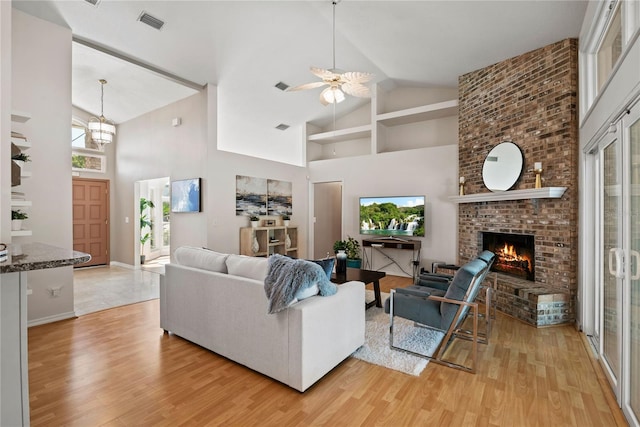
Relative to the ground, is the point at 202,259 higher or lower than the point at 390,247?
higher

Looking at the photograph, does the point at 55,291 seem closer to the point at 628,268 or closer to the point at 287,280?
the point at 287,280

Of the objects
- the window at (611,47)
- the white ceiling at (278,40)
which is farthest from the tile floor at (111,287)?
the window at (611,47)

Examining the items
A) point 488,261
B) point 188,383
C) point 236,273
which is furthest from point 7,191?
point 488,261

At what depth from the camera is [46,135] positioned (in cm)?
361

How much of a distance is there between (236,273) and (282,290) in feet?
2.18

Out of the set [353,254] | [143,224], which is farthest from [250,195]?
[143,224]

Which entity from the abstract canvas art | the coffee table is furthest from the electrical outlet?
the coffee table

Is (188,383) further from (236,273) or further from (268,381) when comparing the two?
(236,273)

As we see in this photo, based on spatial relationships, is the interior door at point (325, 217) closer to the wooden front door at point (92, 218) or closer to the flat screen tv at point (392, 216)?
the flat screen tv at point (392, 216)

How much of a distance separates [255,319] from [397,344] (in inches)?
55.8

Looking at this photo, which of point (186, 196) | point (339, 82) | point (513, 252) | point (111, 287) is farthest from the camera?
point (186, 196)

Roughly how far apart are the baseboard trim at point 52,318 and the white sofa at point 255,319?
5.16 ft

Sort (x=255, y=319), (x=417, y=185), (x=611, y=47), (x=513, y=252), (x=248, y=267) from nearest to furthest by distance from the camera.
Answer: (x=255, y=319)
(x=248, y=267)
(x=611, y=47)
(x=513, y=252)
(x=417, y=185)

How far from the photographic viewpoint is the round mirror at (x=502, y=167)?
416cm
